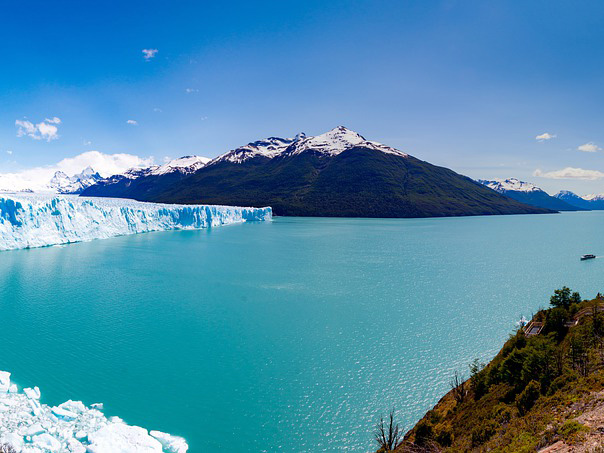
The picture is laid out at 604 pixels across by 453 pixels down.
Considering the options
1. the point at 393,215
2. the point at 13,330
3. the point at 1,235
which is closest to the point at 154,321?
the point at 13,330

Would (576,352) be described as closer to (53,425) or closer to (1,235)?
(53,425)

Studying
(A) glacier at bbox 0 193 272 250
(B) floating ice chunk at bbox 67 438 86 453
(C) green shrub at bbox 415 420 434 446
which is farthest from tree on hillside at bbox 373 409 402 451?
(A) glacier at bbox 0 193 272 250

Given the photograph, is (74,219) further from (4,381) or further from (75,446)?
(75,446)

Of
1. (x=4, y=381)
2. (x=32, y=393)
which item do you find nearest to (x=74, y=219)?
(x=4, y=381)

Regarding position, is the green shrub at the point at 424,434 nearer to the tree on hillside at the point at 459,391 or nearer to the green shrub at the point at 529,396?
the green shrub at the point at 529,396

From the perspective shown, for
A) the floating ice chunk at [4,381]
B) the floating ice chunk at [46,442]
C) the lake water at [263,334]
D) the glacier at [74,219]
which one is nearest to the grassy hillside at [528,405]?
the lake water at [263,334]

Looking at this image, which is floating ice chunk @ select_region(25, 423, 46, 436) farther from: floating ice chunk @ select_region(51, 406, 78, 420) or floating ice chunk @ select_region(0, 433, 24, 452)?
floating ice chunk @ select_region(51, 406, 78, 420)
